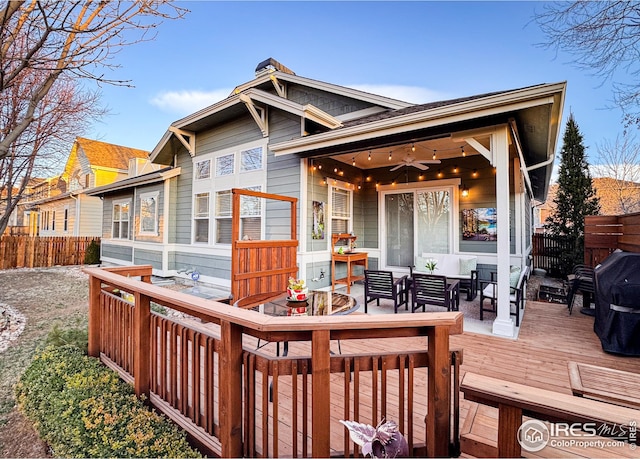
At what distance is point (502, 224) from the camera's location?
12.5 feet

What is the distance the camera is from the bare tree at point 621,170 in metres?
11.6

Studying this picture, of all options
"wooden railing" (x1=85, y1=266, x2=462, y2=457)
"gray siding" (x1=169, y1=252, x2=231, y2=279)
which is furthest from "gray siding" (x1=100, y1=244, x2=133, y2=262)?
"wooden railing" (x1=85, y1=266, x2=462, y2=457)

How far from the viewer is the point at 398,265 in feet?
23.2

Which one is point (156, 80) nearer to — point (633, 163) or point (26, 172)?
point (26, 172)

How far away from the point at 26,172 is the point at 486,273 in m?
11.2

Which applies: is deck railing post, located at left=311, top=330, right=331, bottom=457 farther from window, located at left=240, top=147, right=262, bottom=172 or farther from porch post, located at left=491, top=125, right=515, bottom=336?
window, located at left=240, top=147, right=262, bottom=172

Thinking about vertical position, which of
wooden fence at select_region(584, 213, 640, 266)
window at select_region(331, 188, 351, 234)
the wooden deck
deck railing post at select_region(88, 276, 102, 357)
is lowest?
the wooden deck

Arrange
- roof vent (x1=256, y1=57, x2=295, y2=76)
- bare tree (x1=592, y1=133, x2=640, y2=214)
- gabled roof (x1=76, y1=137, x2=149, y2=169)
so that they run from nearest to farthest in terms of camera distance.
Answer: roof vent (x1=256, y1=57, x2=295, y2=76) → bare tree (x1=592, y1=133, x2=640, y2=214) → gabled roof (x1=76, y1=137, x2=149, y2=169)

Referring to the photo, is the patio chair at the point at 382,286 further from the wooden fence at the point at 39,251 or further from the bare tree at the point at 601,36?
the wooden fence at the point at 39,251

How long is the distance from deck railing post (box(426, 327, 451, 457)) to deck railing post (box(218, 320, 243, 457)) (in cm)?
103

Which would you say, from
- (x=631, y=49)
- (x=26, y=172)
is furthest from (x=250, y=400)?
(x=26, y=172)

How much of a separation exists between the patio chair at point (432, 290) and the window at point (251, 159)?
167 inches

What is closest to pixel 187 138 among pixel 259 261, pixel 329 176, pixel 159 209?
pixel 159 209

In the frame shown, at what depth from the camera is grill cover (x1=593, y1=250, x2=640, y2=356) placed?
3.24 meters
